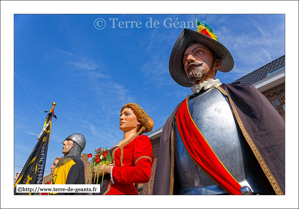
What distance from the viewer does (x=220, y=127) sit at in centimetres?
291

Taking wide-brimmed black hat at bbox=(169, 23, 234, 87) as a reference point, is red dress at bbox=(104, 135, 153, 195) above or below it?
below

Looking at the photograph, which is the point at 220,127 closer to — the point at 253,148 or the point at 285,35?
the point at 253,148

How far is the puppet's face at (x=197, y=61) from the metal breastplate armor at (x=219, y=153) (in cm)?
34

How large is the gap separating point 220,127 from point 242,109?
358 millimetres

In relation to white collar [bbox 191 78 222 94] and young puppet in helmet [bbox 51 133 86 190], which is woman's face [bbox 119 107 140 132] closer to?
young puppet in helmet [bbox 51 133 86 190]

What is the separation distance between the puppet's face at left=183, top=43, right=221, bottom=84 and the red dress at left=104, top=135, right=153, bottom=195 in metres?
1.22

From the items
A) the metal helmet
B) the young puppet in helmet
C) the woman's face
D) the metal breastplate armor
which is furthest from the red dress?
the metal helmet

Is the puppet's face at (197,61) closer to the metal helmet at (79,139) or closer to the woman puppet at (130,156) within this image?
the woman puppet at (130,156)

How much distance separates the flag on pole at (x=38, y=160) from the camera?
4.31 metres

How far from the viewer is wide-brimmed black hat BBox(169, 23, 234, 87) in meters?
3.54

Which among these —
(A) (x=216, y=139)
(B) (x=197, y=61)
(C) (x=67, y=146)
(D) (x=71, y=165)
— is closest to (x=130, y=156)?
(D) (x=71, y=165)

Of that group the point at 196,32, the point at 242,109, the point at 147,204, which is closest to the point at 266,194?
the point at 242,109

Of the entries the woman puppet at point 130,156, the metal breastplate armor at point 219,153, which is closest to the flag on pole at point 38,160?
the woman puppet at point 130,156

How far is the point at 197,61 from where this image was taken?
11.3 feet
